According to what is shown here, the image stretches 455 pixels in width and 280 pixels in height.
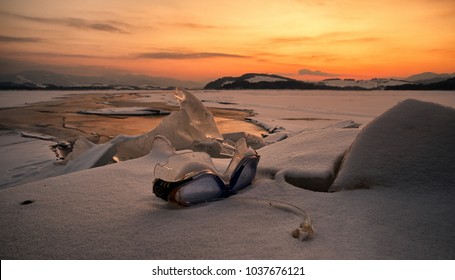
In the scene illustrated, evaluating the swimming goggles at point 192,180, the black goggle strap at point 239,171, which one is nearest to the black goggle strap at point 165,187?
the swimming goggles at point 192,180

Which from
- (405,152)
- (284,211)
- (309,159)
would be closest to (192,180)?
(284,211)

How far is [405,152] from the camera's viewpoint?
5.05 ft

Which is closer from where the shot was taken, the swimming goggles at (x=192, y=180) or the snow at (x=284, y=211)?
the snow at (x=284, y=211)

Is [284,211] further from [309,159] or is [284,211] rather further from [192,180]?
[309,159]

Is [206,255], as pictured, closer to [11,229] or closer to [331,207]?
[331,207]

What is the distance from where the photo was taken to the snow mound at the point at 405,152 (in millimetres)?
1430

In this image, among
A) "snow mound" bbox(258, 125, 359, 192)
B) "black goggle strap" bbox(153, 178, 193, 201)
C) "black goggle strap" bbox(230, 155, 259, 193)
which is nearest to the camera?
"black goggle strap" bbox(153, 178, 193, 201)

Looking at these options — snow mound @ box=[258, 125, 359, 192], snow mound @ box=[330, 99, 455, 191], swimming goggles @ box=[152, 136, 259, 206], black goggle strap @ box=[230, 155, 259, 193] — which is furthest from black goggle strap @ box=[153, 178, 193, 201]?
snow mound @ box=[330, 99, 455, 191]

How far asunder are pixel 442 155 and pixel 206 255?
1225 mm

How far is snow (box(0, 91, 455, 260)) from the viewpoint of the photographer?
3.50 feet

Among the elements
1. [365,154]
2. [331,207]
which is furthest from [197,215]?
[365,154]

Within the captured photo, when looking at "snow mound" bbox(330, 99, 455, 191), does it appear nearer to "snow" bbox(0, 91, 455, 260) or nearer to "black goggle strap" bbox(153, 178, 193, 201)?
"snow" bbox(0, 91, 455, 260)

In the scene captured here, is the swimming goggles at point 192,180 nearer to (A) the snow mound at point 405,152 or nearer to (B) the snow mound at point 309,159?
(B) the snow mound at point 309,159
